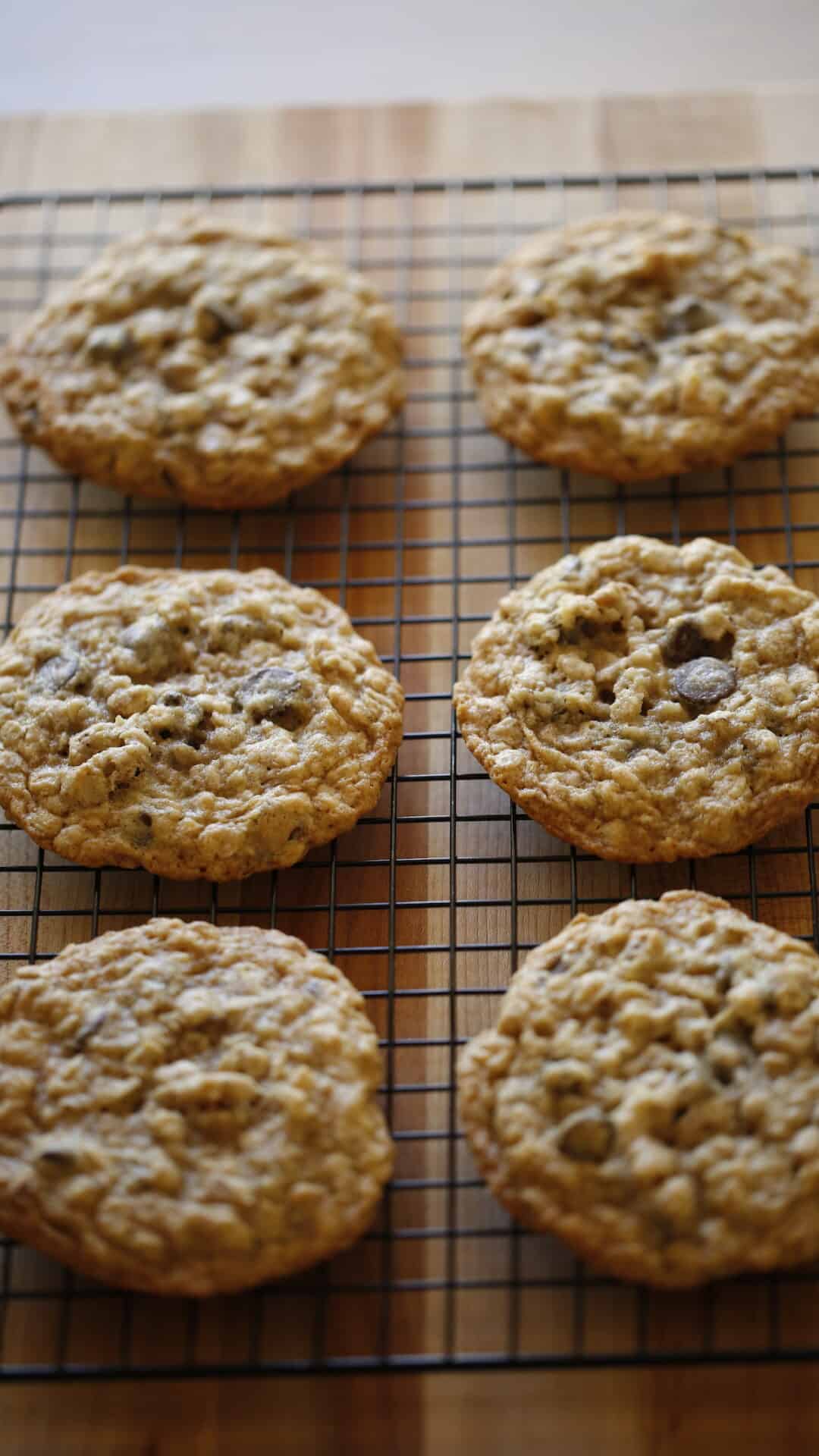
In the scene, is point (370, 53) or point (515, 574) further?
point (370, 53)

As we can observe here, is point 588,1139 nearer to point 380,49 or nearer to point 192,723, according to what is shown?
point 192,723

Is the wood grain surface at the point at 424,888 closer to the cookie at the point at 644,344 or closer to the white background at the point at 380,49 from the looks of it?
the cookie at the point at 644,344

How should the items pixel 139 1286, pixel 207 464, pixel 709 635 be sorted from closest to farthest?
pixel 139 1286
pixel 709 635
pixel 207 464

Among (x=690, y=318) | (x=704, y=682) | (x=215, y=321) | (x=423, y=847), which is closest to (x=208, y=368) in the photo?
(x=215, y=321)

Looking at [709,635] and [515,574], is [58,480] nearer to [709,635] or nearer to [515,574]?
[515,574]

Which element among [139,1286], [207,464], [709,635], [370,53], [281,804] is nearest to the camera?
[139,1286]

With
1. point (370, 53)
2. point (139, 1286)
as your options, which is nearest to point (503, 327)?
point (370, 53)
